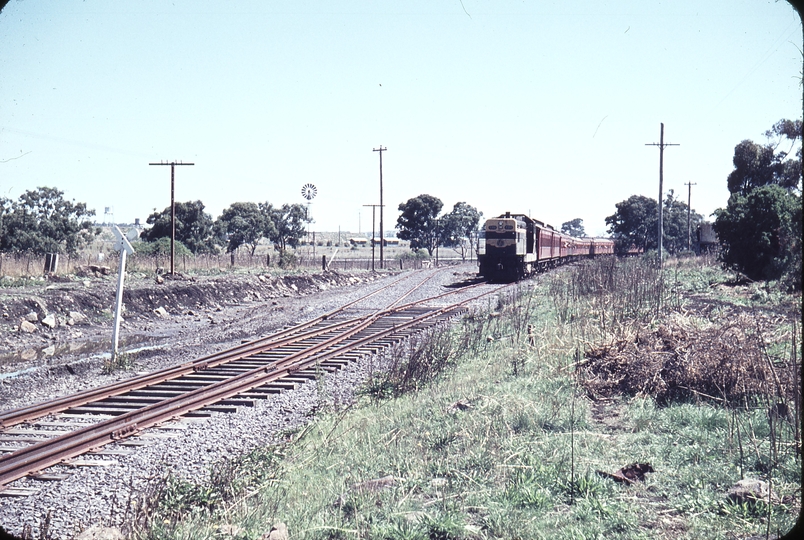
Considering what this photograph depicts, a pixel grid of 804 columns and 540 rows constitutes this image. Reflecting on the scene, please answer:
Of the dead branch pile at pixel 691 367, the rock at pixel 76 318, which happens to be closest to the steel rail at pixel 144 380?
the dead branch pile at pixel 691 367

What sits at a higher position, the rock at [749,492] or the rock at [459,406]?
the rock at [749,492]

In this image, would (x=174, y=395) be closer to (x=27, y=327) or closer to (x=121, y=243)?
(x=121, y=243)

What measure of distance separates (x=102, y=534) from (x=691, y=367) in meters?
5.84

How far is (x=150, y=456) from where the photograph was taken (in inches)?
242

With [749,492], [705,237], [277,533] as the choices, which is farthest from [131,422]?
[705,237]

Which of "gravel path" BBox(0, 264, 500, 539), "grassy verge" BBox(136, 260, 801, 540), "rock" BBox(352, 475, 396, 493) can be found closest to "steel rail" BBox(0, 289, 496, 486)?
"gravel path" BBox(0, 264, 500, 539)

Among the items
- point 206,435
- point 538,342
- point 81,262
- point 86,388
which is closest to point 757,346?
point 538,342

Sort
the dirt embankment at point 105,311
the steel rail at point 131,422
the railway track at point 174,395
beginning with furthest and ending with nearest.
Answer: the dirt embankment at point 105,311
the railway track at point 174,395
the steel rail at point 131,422

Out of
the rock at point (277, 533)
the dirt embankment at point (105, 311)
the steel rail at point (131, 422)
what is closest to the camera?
the rock at point (277, 533)

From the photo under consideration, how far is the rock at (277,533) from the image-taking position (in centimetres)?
397

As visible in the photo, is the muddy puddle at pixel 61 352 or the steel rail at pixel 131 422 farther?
the muddy puddle at pixel 61 352

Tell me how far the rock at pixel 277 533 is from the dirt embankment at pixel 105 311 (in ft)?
33.0

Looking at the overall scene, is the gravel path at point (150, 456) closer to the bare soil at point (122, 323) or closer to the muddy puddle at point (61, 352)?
the bare soil at point (122, 323)

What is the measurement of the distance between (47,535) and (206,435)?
2500 millimetres
